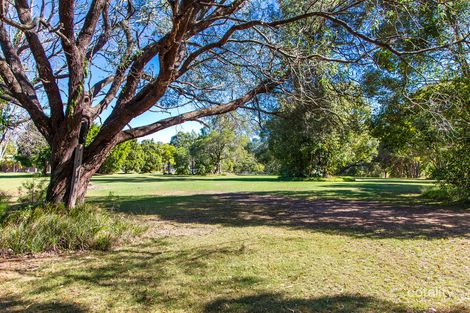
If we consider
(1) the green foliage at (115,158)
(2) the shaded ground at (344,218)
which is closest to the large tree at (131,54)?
(2) the shaded ground at (344,218)

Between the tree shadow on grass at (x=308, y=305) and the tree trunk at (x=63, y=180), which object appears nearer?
the tree shadow on grass at (x=308, y=305)

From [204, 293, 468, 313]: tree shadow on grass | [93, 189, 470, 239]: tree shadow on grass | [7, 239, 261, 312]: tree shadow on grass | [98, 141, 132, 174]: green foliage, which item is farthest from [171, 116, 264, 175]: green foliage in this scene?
[204, 293, 468, 313]: tree shadow on grass

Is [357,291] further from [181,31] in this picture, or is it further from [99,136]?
[99,136]

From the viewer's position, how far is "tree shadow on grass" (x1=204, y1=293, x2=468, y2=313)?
3146mm

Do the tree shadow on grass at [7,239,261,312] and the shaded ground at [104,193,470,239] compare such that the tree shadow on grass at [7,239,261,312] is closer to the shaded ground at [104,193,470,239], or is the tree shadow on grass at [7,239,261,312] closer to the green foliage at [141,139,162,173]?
the shaded ground at [104,193,470,239]

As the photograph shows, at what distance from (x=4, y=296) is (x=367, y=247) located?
212 inches

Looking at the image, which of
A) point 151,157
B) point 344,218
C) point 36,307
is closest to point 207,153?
point 151,157

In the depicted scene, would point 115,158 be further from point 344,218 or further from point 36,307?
point 36,307

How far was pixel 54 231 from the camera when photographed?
17.9 feet

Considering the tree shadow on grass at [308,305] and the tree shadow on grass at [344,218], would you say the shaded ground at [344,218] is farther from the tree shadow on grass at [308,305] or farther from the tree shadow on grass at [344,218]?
the tree shadow on grass at [308,305]

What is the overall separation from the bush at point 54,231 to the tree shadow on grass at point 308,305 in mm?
3223

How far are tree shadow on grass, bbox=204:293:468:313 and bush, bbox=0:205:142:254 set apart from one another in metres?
3.22

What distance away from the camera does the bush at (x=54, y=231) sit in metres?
5.07

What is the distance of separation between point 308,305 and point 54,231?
447 cm
